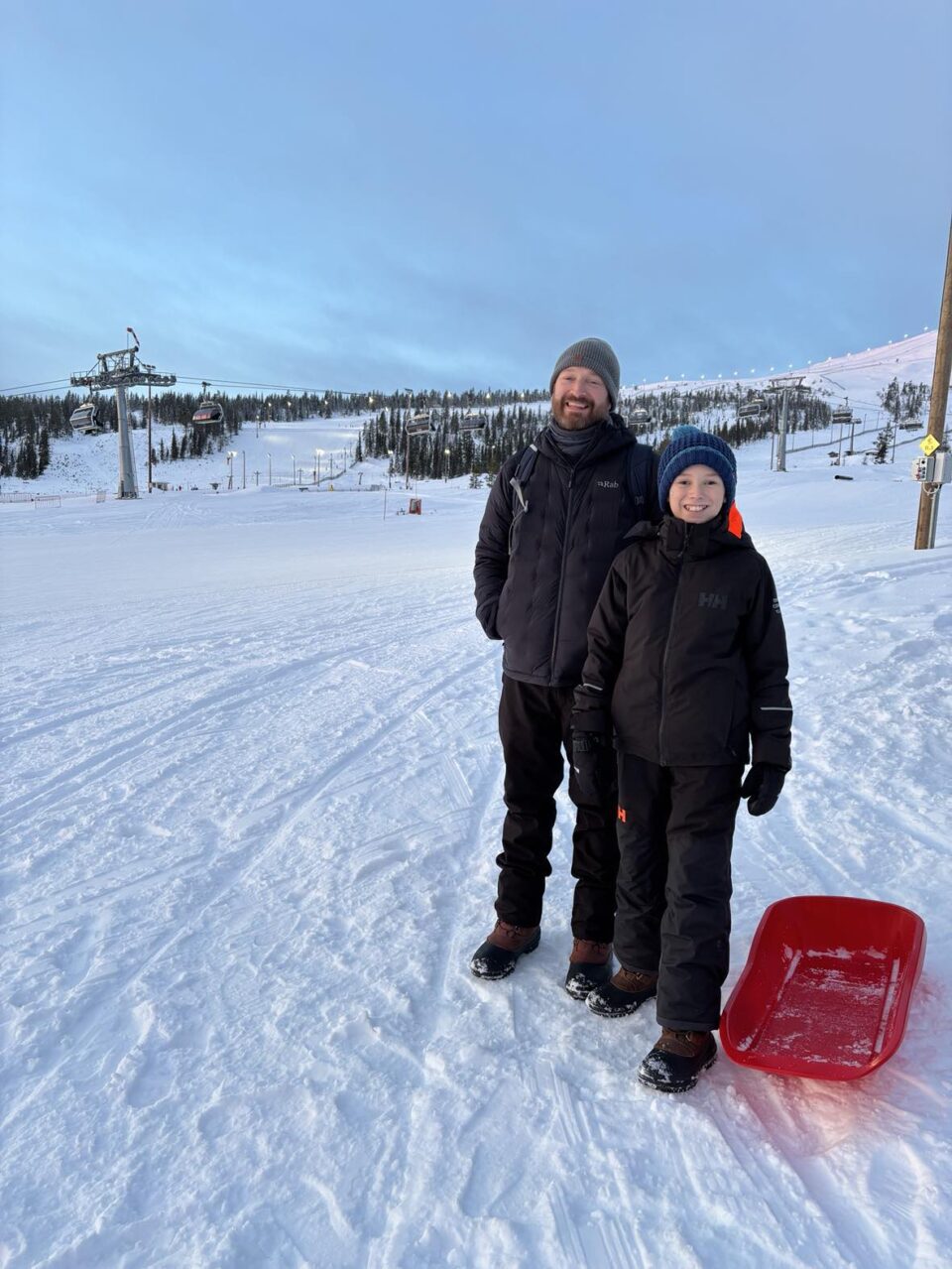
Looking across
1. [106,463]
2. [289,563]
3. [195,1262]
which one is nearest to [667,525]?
[195,1262]

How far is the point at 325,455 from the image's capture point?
111625 millimetres

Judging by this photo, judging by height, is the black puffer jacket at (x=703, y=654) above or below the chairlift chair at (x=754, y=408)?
below

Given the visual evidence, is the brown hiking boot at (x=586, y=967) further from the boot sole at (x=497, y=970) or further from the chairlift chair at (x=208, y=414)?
the chairlift chair at (x=208, y=414)

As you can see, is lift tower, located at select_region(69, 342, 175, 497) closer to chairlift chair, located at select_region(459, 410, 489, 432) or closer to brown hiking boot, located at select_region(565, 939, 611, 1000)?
chairlift chair, located at select_region(459, 410, 489, 432)

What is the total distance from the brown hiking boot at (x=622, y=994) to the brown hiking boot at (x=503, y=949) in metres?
0.29

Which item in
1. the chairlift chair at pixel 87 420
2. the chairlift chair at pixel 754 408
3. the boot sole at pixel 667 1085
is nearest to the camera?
the boot sole at pixel 667 1085

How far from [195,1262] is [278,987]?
853mm

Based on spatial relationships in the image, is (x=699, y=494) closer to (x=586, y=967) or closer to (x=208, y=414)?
(x=586, y=967)

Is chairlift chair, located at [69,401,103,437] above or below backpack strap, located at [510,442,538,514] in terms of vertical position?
above

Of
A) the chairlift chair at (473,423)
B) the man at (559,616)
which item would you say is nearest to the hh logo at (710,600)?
the man at (559,616)

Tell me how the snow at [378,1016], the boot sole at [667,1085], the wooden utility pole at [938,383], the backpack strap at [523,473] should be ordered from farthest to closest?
the wooden utility pole at [938,383], the backpack strap at [523,473], the boot sole at [667,1085], the snow at [378,1016]

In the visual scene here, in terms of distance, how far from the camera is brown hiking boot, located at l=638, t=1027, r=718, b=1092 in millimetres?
1944

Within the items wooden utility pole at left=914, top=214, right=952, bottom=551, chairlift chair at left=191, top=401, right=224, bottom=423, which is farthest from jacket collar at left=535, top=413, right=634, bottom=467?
chairlift chair at left=191, top=401, right=224, bottom=423

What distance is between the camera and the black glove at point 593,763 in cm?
221
